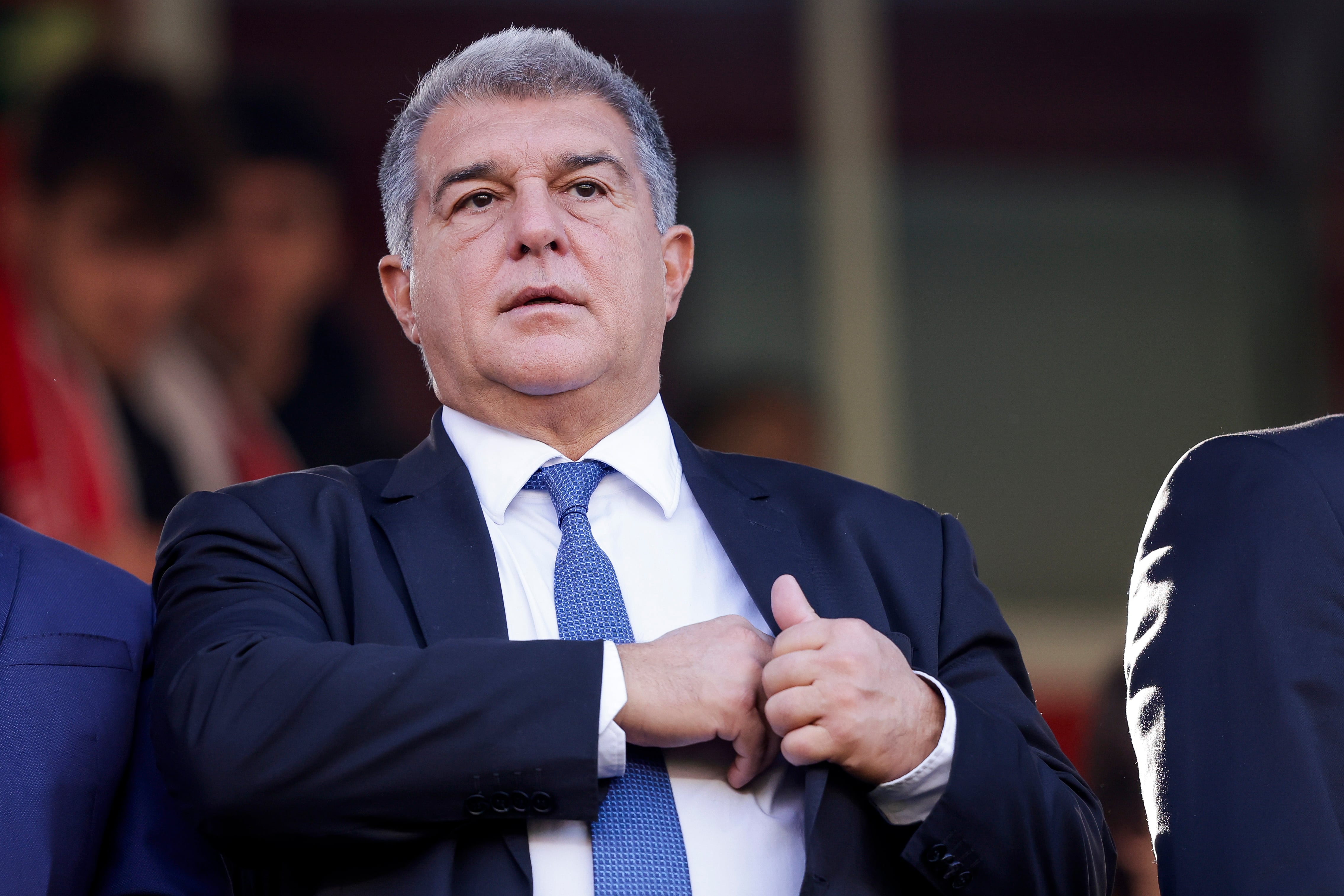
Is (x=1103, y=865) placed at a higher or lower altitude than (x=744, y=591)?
lower

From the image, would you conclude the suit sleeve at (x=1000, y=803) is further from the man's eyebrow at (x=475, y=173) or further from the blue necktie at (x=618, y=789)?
the man's eyebrow at (x=475, y=173)

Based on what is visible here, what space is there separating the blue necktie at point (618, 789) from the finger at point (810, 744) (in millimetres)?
187

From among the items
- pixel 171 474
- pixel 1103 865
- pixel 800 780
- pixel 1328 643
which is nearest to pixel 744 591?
pixel 800 780

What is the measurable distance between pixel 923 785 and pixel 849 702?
0.48 feet

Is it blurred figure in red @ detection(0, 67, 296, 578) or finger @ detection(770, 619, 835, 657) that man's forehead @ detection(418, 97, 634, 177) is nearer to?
finger @ detection(770, 619, 835, 657)

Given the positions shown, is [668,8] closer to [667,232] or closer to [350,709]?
[667,232]

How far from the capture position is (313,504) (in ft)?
6.89

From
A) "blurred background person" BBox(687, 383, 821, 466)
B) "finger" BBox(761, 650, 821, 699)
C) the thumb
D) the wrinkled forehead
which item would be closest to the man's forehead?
the wrinkled forehead

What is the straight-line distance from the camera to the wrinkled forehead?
230 cm

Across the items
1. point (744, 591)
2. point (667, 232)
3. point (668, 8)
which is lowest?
point (744, 591)

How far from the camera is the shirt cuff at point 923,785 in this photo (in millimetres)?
1854

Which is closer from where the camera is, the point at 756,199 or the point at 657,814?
the point at 657,814

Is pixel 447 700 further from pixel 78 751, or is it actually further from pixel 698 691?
pixel 78 751

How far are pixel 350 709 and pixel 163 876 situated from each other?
436mm
